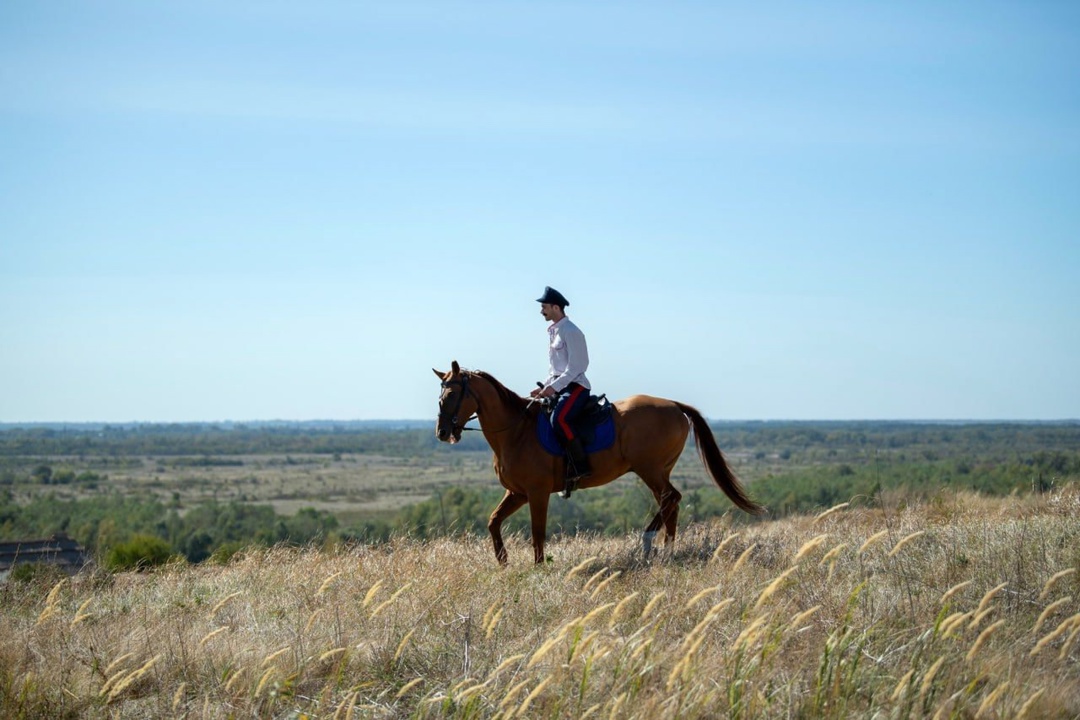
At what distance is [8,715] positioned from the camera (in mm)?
5824

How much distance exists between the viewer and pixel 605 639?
6.29 m

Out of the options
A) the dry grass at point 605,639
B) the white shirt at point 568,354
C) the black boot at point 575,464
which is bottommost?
the dry grass at point 605,639

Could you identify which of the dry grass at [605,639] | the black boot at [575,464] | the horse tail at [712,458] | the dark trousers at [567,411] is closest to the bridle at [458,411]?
the dark trousers at [567,411]

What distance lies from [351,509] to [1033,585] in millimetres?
87074

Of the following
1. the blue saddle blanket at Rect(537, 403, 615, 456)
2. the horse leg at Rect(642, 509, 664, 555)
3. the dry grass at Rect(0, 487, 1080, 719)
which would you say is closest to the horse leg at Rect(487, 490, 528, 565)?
the blue saddle blanket at Rect(537, 403, 615, 456)

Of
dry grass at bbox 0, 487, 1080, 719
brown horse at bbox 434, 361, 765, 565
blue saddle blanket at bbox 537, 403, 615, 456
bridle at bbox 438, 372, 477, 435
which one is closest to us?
dry grass at bbox 0, 487, 1080, 719

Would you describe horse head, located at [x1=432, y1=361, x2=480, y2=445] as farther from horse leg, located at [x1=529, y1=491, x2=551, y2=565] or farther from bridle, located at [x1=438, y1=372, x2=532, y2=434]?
horse leg, located at [x1=529, y1=491, x2=551, y2=565]

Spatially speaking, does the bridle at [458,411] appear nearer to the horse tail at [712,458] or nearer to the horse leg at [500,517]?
the horse leg at [500,517]

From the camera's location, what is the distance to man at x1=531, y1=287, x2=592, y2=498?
1025 cm

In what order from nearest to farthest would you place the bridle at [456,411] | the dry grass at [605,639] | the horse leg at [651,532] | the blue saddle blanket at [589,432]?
the dry grass at [605,639] → the horse leg at [651,532] → the bridle at [456,411] → the blue saddle blanket at [589,432]

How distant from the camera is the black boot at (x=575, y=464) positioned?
1027 centimetres

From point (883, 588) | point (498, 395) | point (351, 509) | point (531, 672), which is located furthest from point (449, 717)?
point (351, 509)

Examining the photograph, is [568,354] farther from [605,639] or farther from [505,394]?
[605,639]

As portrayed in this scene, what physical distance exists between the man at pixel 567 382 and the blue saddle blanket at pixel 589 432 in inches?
2.7
